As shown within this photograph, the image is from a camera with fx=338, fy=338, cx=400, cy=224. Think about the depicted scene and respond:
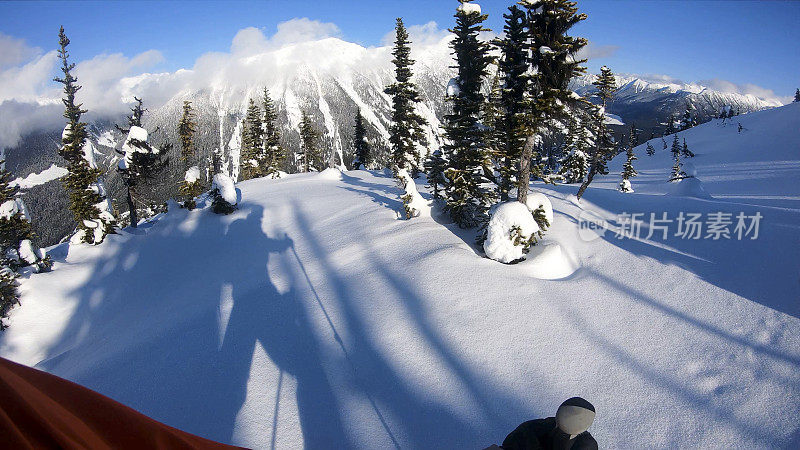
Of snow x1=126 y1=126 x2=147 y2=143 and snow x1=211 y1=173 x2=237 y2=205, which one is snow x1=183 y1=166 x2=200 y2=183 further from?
snow x1=211 y1=173 x2=237 y2=205

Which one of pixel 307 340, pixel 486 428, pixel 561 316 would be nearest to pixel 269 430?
pixel 307 340

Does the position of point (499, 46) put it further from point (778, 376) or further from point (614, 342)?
point (778, 376)

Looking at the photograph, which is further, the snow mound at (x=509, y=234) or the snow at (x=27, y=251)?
the snow at (x=27, y=251)

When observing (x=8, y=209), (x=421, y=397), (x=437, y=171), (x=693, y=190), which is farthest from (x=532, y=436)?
(x=8, y=209)

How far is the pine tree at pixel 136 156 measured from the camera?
78.7 ft

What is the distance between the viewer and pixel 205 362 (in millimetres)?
8234

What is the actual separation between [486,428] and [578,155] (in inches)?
1780

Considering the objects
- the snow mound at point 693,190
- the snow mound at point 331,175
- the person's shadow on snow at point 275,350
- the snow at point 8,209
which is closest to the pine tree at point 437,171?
the person's shadow on snow at point 275,350

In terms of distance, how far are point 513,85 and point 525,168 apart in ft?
10.6

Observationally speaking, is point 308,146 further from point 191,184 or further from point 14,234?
point 14,234

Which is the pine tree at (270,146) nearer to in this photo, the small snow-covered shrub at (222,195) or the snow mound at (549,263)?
the small snow-covered shrub at (222,195)

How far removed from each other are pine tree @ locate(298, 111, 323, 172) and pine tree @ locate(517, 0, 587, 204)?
1450 inches

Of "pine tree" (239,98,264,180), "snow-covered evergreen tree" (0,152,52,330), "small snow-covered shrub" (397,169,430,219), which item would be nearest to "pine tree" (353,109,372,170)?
Result: "pine tree" (239,98,264,180)

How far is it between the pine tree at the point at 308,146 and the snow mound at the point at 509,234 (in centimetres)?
3803
